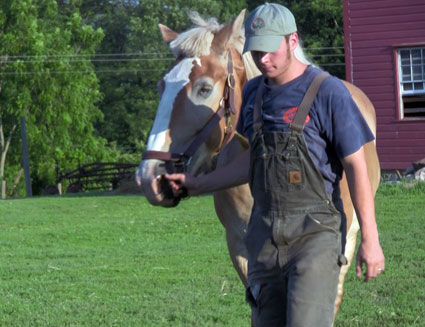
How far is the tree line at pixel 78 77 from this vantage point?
133 feet

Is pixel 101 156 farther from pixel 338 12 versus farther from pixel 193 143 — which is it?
pixel 193 143

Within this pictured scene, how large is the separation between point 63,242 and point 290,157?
946 centimetres

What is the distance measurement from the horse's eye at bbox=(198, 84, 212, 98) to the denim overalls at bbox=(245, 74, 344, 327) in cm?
52

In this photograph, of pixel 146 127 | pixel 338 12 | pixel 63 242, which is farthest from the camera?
pixel 146 127

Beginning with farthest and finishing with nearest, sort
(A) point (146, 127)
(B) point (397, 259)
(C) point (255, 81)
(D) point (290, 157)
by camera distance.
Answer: (A) point (146, 127)
(B) point (397, 259)
(C) point (255, 81)
(D) point (290, 157)

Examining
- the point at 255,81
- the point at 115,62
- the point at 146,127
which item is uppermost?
the point at 255,81

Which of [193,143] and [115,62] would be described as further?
[115,62]

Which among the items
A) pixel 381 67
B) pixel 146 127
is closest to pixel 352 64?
pixel 381 67

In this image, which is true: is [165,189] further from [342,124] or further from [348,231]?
[348,231]

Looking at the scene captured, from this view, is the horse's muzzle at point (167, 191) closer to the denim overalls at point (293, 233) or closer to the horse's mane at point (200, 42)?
the denim overalls at point (293, 233)

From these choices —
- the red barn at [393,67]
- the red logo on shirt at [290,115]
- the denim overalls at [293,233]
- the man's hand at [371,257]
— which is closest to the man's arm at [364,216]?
the man's hand at [371,257]

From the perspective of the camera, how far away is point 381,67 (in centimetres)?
1944

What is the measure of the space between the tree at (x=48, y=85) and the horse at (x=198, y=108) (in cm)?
3593

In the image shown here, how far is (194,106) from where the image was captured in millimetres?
4547
